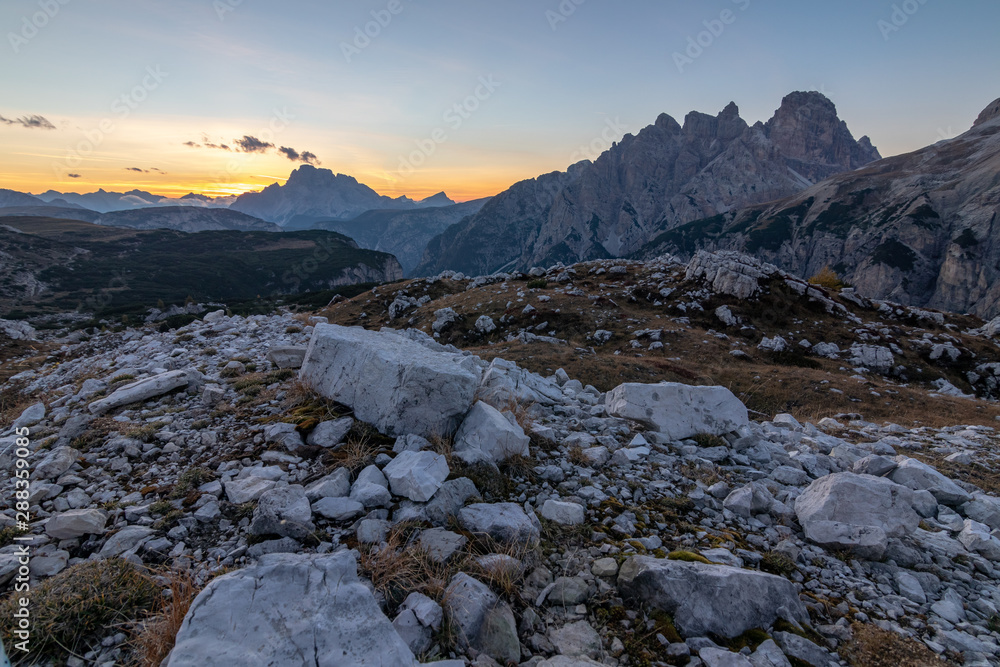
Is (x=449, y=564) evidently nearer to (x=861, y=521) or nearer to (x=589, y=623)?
(x=589, y=623)

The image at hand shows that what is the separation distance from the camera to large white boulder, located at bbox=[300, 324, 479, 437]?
629 centimetres

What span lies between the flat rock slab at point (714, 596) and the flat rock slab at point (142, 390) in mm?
8977

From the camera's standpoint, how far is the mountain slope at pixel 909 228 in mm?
117688

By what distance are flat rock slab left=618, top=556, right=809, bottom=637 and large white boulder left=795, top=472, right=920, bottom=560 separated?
5.16ft

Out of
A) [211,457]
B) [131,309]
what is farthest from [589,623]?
[131,309]

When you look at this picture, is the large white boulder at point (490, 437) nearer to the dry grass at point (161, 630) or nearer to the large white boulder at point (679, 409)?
the dry grass at point (161, 630)

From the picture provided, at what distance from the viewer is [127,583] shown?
11.5 feet

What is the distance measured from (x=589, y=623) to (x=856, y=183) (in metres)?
235

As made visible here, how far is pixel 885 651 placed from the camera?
3436mm

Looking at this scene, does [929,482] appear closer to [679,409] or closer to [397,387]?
[679,409]

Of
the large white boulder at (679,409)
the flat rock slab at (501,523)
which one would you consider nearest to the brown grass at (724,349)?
the large white boulder at (679,409)

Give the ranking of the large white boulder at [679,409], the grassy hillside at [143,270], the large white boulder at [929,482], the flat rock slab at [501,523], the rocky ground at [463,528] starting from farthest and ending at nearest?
1. the grassy hillside at [143,270]
2. the large white boulder at [679,409]
3. the large white boulder at [929,482]
4. the flat rock slab at [501,523]
5. the rocky ground at [463,528]

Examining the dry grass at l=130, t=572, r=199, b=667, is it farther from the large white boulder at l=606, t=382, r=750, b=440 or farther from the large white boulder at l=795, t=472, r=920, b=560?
the large white boulder at l=606, t=382, r=750, b=440

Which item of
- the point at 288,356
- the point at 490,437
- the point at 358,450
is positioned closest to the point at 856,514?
the point at 490,437
